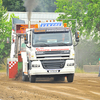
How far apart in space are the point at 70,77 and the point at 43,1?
54710 mm

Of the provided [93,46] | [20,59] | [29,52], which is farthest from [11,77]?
[93,46]

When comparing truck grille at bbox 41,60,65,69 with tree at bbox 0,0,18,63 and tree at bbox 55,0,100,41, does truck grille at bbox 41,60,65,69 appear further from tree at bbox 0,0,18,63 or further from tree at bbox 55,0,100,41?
tree at bbox 0,0,18,63

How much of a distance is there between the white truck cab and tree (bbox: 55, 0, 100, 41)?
1736 cm

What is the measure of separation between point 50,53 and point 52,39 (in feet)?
2.39

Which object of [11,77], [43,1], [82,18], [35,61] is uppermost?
[43,1]

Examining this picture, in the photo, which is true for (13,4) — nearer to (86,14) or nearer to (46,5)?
(46,5)

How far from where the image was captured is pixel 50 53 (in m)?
15.4

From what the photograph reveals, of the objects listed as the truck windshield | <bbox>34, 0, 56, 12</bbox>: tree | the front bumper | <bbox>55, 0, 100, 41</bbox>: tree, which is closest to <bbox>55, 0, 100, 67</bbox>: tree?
<bbox>55, 0, 100, 41</bbox>: tree

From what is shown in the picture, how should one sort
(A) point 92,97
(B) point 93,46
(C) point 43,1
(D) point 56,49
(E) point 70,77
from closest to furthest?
(A) point 92,97, (D) point 56,49, (E) point 70,77, (B) point 93,46, (C) point 43,1

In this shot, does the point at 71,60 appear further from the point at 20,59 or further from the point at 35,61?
the point at 20,59

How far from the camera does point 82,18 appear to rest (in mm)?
34719

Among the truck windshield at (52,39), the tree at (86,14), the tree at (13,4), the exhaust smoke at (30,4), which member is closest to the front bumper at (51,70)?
the truck windshield at (52,39)

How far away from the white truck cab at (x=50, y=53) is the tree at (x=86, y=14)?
1736 centimetres

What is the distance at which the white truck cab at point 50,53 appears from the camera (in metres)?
15.4
